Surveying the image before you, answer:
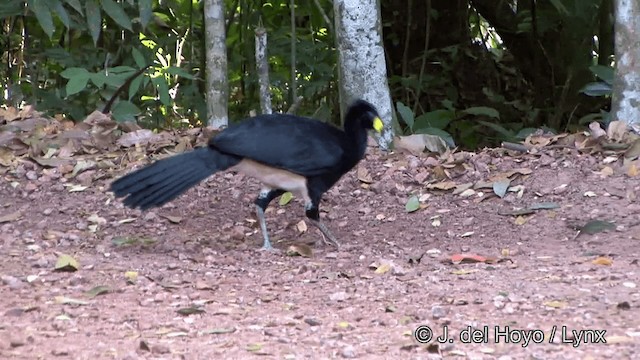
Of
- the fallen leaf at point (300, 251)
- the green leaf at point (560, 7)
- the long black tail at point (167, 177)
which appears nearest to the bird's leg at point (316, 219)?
the fallen leaf at point (300, 251)

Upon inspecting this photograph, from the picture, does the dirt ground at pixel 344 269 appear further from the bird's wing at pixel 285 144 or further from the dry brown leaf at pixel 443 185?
the bird's wing at pixel 285 144

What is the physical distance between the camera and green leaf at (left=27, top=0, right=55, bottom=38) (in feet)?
21.6

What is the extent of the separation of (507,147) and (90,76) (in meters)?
2.70

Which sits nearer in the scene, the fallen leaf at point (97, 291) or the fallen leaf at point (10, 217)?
the fallen leaf at point (97, 291)

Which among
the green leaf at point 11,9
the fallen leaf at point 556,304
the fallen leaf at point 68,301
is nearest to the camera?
the fallen leaf at point 556,304

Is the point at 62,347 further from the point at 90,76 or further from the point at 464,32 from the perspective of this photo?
the point at 464,32

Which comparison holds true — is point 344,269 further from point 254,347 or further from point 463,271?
point 254,347

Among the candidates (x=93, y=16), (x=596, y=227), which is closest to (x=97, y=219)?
(x=93, y=16)

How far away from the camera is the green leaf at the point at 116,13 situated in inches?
272

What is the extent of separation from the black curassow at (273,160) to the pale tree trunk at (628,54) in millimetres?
1606

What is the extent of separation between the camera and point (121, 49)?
836 cm

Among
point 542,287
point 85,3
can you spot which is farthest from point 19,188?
point 542,287

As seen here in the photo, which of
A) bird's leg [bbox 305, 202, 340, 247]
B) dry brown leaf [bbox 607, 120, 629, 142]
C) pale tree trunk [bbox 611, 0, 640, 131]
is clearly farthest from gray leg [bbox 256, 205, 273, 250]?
pale tree trunk [bbox 611, 0, 640, 131]

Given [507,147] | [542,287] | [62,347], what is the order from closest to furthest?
1. [62,347]
2. [542,287]
3. [507,147]
